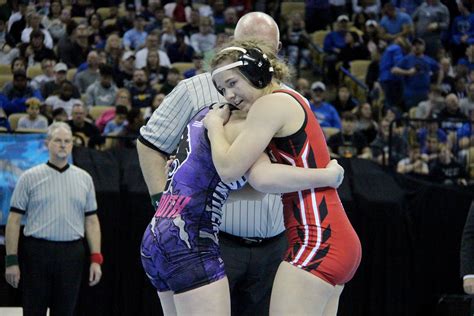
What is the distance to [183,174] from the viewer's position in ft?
13.8

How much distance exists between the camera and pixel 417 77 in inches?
557

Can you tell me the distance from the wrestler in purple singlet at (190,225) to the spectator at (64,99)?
25.5 ft

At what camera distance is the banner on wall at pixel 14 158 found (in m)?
9.04

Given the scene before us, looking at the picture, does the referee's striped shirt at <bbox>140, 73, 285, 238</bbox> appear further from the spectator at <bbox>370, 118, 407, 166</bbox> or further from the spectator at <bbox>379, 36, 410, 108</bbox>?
the spectator at <bbox>379, 36, 410, 108</bbox>

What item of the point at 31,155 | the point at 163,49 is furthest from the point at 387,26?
the point at 31,155

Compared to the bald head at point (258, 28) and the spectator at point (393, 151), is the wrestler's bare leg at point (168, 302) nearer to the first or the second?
the bald head at point (258, 28)

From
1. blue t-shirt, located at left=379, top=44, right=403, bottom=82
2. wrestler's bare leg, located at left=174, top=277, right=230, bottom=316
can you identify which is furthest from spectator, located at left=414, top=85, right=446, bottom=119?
wrestler's bare leg, located at left=174, top=277, right=230, bottom=316

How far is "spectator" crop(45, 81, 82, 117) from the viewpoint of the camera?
11.9 m

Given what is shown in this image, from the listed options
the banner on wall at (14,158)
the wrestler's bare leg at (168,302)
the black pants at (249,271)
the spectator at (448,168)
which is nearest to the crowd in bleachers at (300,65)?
the spectator at (448,168)

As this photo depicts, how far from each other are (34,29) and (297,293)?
34.9 feet

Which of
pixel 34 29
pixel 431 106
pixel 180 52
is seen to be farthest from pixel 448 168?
pixel 34 29

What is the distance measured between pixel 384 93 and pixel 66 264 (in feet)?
23.8

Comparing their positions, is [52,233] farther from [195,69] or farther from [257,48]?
[195,69]

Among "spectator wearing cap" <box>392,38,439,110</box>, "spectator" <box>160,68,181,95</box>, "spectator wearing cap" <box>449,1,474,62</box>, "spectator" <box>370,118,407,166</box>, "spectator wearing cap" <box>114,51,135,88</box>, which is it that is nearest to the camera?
"spectator" <box>370,118,407,166</box>
